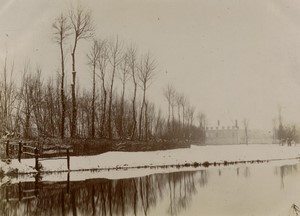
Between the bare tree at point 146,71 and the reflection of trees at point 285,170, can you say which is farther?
the bare tree at point 146,71

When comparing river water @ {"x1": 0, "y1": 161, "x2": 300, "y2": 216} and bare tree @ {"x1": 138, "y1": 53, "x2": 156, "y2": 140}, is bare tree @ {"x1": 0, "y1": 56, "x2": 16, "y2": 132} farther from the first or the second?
bare tree @ {"x1": 138, "y1": 53, "x2": 156, "y2": 140}

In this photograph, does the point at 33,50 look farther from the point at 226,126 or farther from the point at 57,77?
the point at 226,126

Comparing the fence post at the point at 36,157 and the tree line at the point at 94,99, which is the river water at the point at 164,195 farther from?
the tree line at the point at 94,99

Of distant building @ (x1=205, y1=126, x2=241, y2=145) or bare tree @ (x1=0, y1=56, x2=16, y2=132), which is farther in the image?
distant building @ (x1=205, y1=126, x2=241, y2=145)

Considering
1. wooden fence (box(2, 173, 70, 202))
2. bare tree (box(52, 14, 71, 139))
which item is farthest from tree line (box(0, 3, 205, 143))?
wooden fence (box(2, 173, 70, 202))

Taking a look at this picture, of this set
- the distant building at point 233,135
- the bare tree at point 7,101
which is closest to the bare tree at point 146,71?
the distant building at point 233,135

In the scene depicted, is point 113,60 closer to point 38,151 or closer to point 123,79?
point 123,79
